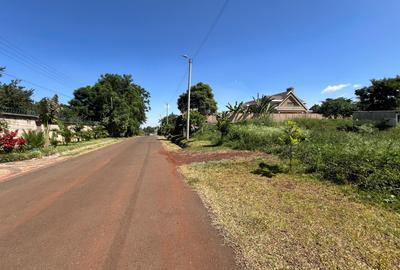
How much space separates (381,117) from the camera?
112 feet

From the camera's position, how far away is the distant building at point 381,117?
30352 mm

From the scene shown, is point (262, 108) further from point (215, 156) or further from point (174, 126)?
point (215, 156)

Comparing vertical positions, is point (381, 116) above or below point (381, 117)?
above

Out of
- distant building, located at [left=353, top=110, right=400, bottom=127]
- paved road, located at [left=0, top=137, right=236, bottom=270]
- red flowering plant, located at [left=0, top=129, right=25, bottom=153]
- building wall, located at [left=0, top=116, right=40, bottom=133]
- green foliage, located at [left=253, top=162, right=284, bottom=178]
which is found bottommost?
paved road, located at [left=0, top=137, right=236, bottom=270]

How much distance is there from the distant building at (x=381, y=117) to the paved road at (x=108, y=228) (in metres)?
30.2

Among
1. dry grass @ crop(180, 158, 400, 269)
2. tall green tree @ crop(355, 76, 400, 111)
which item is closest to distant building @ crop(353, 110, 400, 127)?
tall green tree @ crop(355, 76, 400, 111)

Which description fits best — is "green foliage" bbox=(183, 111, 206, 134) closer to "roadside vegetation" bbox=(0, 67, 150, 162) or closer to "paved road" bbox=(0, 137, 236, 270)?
"roadside vegetation" bbox=(0, 67, 150, 162)

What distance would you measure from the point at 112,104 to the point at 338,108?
49.8 metres

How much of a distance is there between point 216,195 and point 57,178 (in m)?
6.54

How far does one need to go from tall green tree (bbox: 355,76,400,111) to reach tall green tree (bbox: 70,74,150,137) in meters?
49.5

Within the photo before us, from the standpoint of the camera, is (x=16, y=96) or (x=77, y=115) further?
(x=77, y=115)

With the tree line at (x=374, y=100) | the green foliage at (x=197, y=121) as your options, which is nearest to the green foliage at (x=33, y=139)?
the green foliage at (x=197, y=121)

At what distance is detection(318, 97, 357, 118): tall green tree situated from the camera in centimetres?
6009

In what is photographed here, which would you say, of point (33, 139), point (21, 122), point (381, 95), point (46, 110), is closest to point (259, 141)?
point (33, 139)
